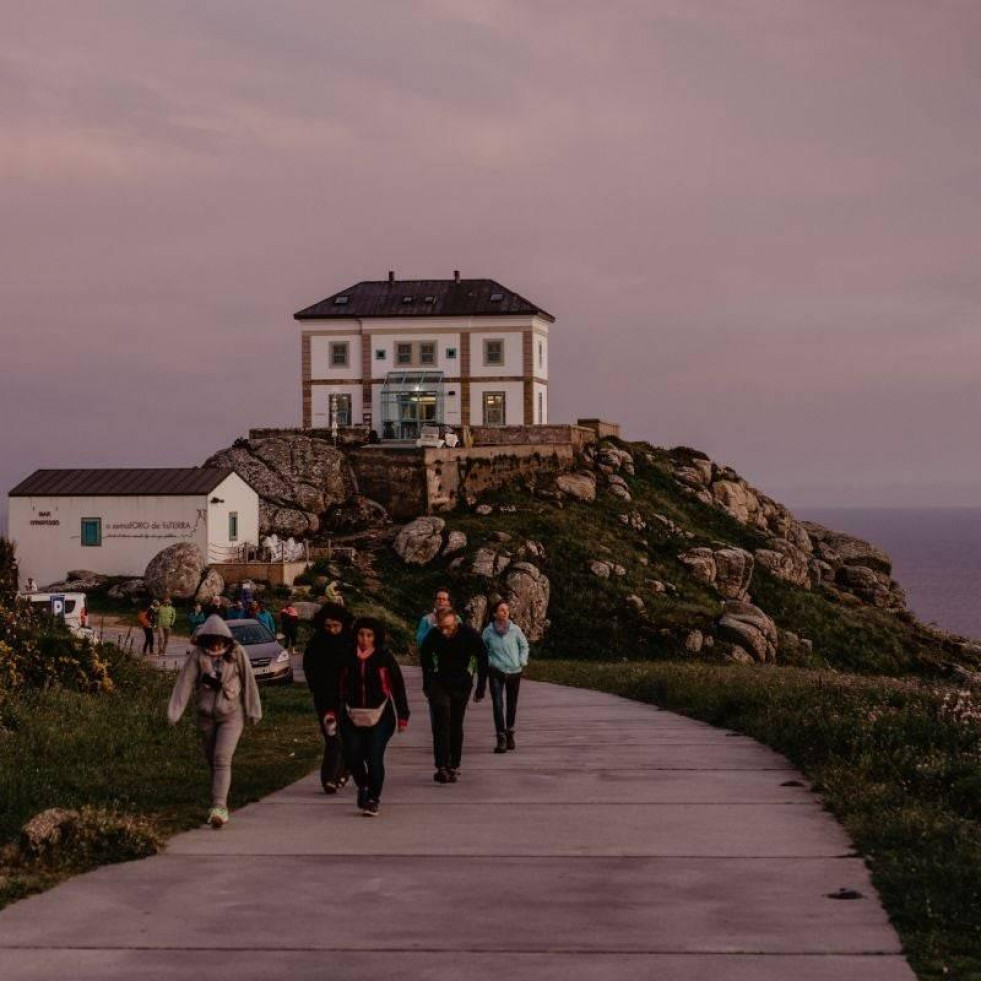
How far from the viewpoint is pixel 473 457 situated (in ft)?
243

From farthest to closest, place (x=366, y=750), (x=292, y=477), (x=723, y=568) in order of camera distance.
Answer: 1. (x=292, y=477)
2. (x=723, y=568)
3. (x=366, y=750)

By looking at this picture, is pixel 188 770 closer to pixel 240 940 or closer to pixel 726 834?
pixel 726 834

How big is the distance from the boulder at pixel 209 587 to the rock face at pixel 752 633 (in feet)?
63.5

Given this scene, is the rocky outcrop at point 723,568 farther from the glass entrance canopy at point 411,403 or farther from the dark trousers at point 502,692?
the dark trousers at point 502,692

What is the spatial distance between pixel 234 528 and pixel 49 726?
141 ft

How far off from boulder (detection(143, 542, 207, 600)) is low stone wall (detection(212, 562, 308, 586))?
4.90 ft

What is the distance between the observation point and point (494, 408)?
84562 mm

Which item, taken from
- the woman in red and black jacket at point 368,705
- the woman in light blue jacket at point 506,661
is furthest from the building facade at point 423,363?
the woman in red and black jacket at point 368,705

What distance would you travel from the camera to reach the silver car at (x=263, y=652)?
3120cm

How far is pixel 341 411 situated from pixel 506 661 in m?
66.2

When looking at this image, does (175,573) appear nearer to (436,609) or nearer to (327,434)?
(327,434)

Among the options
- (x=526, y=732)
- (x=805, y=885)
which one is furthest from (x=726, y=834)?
(x=526, y=732)

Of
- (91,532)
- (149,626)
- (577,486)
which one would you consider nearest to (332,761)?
(149,626)

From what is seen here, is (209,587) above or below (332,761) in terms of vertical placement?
above
